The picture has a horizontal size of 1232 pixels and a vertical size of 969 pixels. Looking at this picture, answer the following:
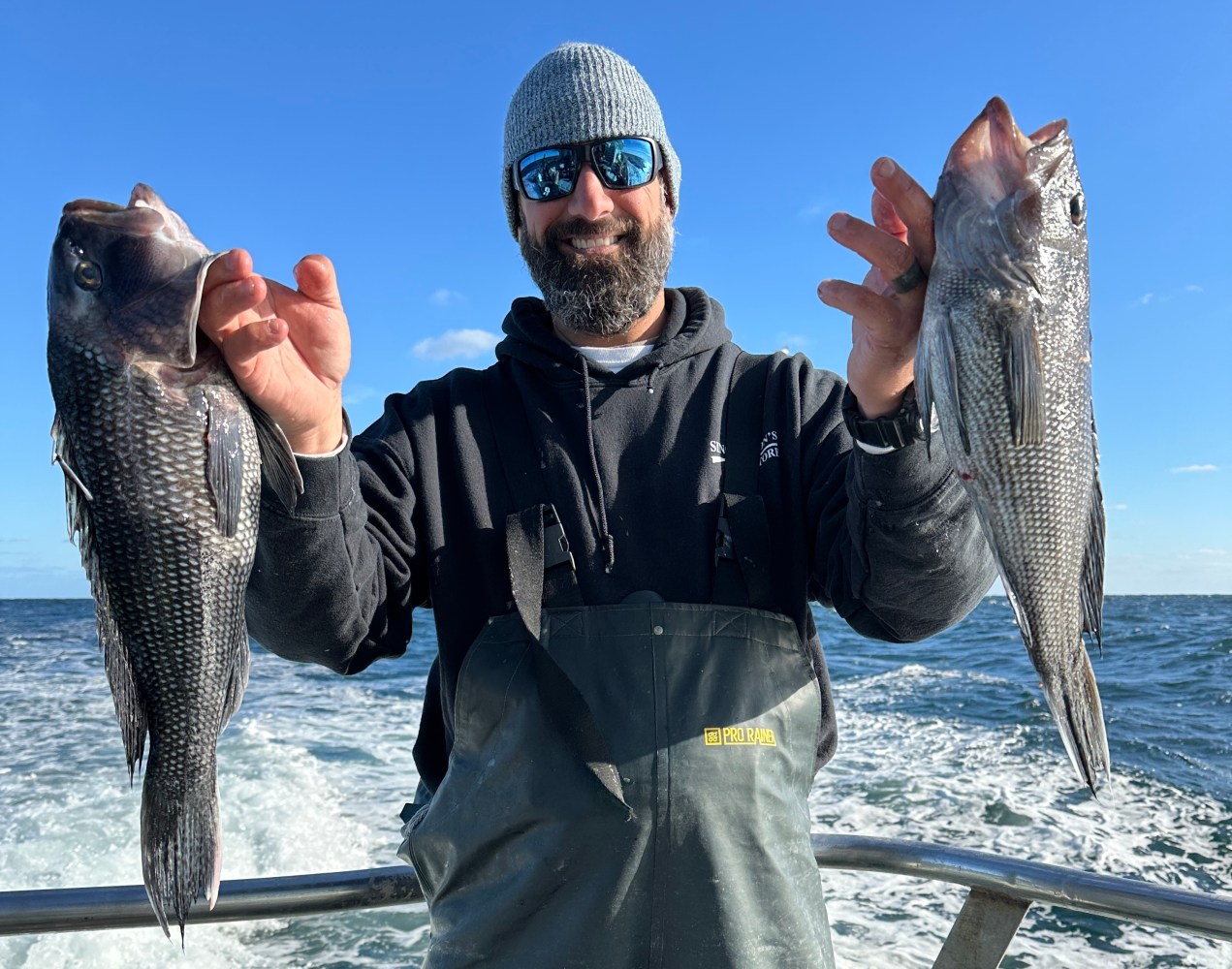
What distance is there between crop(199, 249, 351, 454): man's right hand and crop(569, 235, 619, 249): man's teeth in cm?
113

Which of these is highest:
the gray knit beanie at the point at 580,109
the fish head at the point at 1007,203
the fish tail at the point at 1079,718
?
the gray knit beanie at the point at 580,109

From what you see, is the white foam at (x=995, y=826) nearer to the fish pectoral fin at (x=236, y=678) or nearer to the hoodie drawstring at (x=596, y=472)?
the hoodie drawstring at (x=596, y=472)

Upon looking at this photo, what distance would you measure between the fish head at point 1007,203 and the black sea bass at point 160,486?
4.97 feet

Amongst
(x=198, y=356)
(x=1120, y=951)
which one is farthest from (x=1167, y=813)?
(x=198, y=356)

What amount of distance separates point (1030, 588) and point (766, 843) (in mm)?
850

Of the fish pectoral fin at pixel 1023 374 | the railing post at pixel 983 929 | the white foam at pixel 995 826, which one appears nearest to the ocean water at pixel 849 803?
the white foam at pixel 995 826

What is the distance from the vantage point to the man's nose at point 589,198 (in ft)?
9.53

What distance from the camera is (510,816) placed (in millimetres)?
2182

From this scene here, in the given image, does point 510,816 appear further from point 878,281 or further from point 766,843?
point 878,281

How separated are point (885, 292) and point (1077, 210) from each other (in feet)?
1.58

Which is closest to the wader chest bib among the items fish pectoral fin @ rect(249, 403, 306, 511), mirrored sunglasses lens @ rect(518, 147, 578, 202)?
fish pectoral fin @ rect(249, 403, 306, 511)

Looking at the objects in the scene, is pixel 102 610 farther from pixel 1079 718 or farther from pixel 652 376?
pixel 1079 718

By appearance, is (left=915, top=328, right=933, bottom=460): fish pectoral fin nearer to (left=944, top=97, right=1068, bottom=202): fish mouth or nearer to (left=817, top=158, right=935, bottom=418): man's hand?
(left=817, top=158, right=935, bottom=418): man's hand

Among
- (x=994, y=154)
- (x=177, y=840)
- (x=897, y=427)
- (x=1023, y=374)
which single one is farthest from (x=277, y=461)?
(x=994, y=154)
